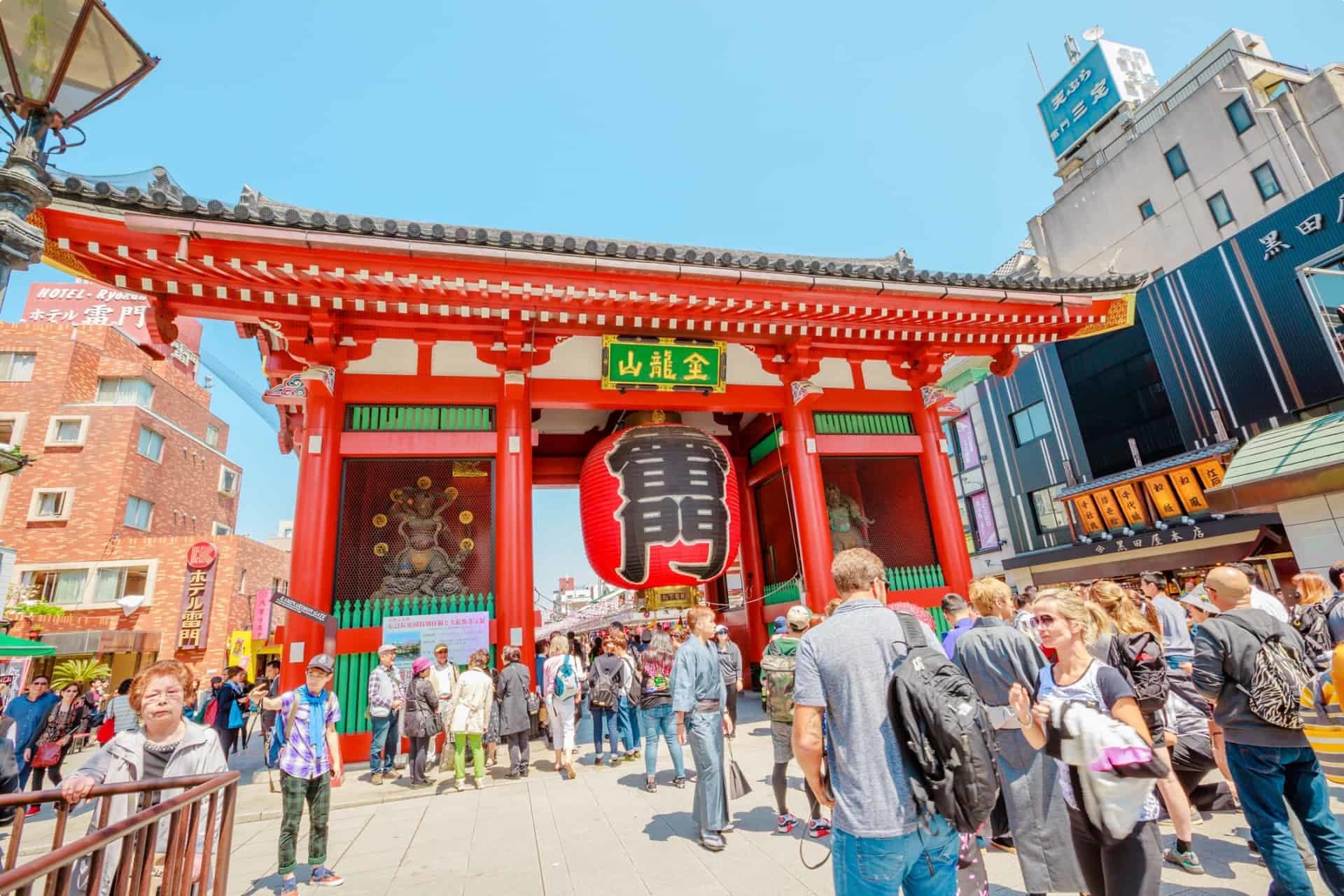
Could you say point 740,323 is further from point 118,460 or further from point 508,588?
point 118,460

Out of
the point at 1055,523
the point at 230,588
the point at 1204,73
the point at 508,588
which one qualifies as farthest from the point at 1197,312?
the point at 230,588

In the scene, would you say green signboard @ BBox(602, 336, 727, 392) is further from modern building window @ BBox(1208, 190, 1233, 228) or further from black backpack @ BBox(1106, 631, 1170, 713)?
modern building window @ BBox(1208, 190, 1233, 228)

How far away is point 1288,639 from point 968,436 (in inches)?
1017

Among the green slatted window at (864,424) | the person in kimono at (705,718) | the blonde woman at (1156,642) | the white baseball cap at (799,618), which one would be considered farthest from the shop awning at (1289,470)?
the person in kimono at (705,718)

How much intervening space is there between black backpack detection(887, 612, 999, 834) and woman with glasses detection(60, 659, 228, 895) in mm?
3171

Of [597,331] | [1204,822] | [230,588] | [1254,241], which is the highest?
[1254,241]

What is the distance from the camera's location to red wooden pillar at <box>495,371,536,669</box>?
7852mm

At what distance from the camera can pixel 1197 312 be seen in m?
18.3

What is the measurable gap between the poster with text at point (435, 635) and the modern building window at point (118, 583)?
2462 cm

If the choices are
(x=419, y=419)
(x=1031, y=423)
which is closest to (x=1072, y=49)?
(x=1031, y=423)

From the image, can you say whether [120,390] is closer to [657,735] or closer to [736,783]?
[657,735]

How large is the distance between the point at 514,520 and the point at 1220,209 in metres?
27.6

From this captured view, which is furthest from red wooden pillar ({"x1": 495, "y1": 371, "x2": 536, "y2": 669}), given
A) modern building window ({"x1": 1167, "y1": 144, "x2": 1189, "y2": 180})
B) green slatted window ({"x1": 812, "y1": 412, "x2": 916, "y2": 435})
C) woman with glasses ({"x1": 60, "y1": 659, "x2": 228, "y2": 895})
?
modern building window ({"x1": 1167, "y1": 144, "x2": 1189, "y2": 180})

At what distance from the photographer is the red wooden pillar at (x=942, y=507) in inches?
389
